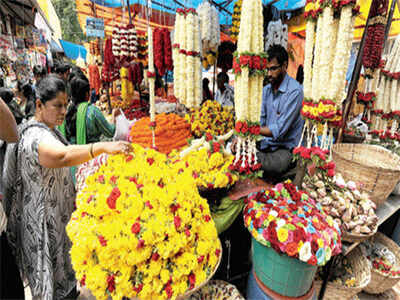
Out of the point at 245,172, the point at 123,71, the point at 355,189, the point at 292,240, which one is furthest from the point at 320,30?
the point at 123,71

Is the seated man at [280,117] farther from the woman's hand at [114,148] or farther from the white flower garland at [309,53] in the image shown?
the woman's hand at [114,148]

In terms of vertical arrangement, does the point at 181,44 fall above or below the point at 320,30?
above

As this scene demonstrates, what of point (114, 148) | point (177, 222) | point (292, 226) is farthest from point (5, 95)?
point (292, 226)

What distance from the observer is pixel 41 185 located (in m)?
1.38

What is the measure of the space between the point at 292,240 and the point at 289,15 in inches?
201

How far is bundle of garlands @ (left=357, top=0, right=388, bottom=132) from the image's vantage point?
2334 mm

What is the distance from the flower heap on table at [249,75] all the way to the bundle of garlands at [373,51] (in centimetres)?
172

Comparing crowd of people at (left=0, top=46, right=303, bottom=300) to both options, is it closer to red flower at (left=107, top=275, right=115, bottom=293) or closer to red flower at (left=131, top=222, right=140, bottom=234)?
red flower at (left=131, top=222, right=140, bottom=234)

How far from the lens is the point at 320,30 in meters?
1.38

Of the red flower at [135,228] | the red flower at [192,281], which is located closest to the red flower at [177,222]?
the red flower at [135,228]

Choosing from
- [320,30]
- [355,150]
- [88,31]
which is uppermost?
[88,31]

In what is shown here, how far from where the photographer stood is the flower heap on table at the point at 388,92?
266 cm

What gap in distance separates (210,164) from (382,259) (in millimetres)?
2616

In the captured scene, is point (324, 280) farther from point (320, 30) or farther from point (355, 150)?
point (320, 30)
